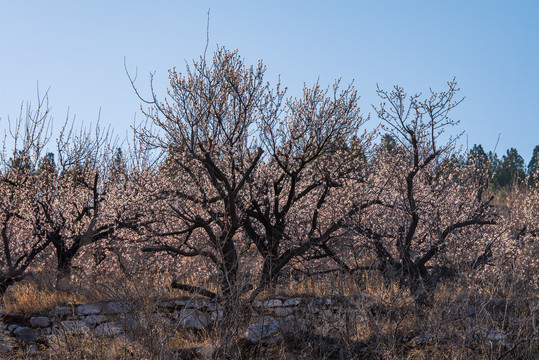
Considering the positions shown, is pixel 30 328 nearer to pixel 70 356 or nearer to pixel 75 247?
pixel 75 247

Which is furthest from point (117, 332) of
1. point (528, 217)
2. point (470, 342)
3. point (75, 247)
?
point (528, 217)

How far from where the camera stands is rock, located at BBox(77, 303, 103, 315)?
40.0ft

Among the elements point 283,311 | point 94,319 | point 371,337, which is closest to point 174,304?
point 94,319

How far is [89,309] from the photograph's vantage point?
12242mm

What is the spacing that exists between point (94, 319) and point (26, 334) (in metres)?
1.78

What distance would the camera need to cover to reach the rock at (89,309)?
40.0 ft

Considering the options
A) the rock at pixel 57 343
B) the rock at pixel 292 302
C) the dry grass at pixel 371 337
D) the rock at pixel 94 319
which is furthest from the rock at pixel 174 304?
the rock at pixel 292 302

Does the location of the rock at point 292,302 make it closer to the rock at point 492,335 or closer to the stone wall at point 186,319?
the stone wall at point 186,319

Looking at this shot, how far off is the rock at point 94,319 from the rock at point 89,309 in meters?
0.13

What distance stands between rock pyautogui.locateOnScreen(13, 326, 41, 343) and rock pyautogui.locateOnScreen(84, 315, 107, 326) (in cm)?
139

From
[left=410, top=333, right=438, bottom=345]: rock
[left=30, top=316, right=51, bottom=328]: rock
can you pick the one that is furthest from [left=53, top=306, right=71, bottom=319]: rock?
[left=410, top=333, right=438, bottom=345]: rock

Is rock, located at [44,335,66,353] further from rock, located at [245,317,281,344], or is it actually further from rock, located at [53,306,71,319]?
rock, located at [245,317,281,344]

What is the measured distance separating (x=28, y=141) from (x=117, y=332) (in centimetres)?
803

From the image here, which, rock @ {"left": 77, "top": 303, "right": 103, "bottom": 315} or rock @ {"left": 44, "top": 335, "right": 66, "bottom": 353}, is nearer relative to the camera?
rock @ {"left": 44, "top": 335, "right": 66, "bottom": 353}
